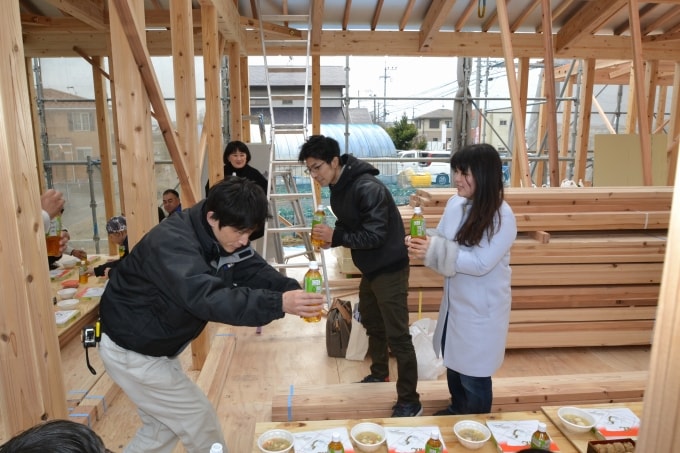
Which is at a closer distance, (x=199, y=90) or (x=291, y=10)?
(x=291, y=10)

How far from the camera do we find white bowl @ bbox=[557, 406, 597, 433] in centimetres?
211

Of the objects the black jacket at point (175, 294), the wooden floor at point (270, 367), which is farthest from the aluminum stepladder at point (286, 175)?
the black jacket at point (175, 294)

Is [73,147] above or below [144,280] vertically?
above

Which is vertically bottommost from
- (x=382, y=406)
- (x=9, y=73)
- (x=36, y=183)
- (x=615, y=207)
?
(x=382, y=406)

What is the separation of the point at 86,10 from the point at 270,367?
4371 millimetres

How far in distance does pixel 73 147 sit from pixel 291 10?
4042 millimetres

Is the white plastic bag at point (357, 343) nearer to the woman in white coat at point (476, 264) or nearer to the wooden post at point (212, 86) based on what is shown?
the woman in white coat at point (476, 264)

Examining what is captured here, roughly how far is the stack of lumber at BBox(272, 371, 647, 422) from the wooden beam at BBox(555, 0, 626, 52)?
5095 millimetres

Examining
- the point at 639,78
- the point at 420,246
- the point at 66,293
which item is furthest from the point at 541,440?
the point at 639,78

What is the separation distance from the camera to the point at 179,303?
5.96 feet

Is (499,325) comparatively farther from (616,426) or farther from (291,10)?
(291,10)

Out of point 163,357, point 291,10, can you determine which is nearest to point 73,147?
point 291,10

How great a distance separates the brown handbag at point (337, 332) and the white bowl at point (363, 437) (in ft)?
5.74

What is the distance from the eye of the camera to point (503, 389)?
2920 millimetres
